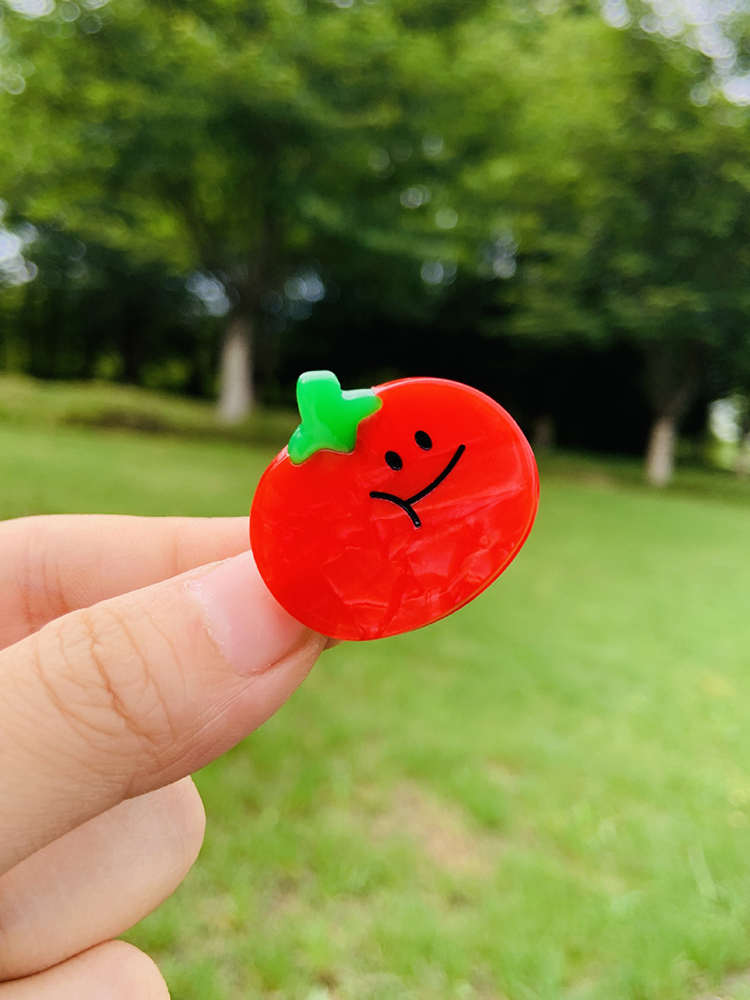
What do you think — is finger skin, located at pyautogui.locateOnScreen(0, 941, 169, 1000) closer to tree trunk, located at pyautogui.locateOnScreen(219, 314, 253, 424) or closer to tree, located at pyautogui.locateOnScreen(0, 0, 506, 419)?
tree, located at pyautogui.locateOnScreen(0, 0, 506, 419)

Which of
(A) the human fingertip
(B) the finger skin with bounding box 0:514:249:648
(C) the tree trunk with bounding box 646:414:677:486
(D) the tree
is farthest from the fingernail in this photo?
(C) the tree trunk with bounding box 646:414:677:486

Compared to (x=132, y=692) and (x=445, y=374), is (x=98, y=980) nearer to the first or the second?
(x=132, y=692)

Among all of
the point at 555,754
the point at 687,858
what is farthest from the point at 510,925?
the point at 555,754

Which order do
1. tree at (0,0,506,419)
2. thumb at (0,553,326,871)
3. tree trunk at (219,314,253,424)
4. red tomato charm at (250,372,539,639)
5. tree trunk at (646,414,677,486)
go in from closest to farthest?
thumb at (0,553,326,871) → red tomato charm at (250,372,539,639) → tree at (0,0,506,419) → tree trunk at (219,314,253,424) → tree trunk at (646,414,677,486)

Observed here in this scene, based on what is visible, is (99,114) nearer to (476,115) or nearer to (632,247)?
(476,115)

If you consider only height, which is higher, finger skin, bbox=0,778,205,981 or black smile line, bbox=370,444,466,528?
black smile line, bbox=370,444,466,528

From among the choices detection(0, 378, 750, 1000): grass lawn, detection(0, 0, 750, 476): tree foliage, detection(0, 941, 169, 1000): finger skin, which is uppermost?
detection(0, 0, 750, 476): tree foliage
